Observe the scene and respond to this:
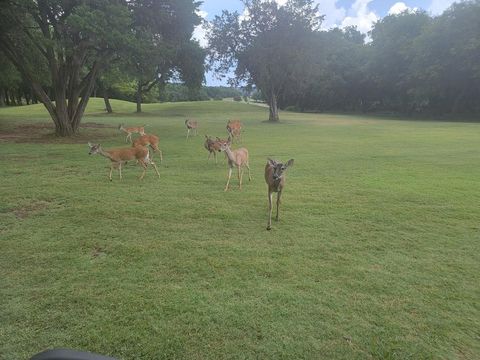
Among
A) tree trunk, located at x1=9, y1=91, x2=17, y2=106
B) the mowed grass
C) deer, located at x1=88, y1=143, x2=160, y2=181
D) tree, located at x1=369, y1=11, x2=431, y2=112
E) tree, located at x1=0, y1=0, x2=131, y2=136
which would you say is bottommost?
the mowed grass

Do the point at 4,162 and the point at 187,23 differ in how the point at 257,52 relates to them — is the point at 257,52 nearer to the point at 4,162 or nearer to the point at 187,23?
the point at 187,23

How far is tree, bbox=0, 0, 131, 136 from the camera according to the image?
41.9ft

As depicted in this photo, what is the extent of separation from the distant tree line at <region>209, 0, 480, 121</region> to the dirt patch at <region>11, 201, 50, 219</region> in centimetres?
2418

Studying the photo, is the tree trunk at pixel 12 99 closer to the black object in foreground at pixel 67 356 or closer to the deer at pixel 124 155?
the deer at pixel 124 155

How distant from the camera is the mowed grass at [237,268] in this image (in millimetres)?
3400

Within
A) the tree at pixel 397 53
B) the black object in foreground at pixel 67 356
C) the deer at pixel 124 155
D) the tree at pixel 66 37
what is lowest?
the deer at pixel 124 155

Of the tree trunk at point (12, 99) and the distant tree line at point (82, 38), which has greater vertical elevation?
the distant tree line at point (82, 38)

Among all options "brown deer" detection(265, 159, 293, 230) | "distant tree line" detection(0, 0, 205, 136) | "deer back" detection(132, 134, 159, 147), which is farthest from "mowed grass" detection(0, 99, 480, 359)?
"distant tree line" detection(0, 0, 205, 136)

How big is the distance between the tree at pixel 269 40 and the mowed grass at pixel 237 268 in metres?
21.6

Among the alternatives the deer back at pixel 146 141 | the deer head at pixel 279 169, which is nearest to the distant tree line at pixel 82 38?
the deer back at pixel 146 141

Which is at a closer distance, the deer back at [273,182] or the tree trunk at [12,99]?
the deer back at [273,182]

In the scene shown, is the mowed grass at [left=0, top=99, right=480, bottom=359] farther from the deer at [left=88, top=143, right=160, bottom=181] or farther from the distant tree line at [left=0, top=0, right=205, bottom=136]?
the distant tree line at [left=0, top=0, right=205, bottom=136]

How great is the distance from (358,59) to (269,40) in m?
25.8

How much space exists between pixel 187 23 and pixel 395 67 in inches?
1364
